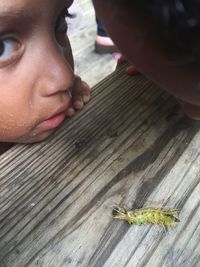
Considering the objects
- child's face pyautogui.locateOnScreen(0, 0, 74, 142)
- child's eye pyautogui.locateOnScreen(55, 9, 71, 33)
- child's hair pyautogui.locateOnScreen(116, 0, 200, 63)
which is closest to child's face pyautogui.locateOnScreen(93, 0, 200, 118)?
child's hair pyautogui.locateOnScreen(116, 0, 200, 63)

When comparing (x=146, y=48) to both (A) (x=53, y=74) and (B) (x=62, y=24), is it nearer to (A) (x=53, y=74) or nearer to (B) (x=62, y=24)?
(A) (x=53, y=74)

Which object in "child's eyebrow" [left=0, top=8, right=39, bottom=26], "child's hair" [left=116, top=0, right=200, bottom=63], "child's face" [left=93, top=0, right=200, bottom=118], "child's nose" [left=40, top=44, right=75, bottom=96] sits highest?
"child's hair" [left=116, top=0, right=200, bottom=63]

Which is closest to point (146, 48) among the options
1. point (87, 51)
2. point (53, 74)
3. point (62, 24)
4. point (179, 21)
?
point (179, 21)

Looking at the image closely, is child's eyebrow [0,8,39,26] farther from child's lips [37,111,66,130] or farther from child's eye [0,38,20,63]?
child's lips [37,111,66,130]

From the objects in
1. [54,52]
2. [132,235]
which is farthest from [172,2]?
[54,52]

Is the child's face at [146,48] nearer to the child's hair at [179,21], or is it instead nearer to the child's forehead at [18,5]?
the child's hair at [179,21]

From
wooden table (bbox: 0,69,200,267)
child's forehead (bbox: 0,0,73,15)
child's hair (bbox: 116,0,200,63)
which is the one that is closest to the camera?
child's hair (bbox: 116,0,200,63)

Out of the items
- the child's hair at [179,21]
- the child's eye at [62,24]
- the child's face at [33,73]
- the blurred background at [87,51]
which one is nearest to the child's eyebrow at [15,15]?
the child's face at [33,73]
